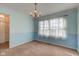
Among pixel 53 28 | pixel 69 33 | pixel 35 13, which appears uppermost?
pixel 35 13

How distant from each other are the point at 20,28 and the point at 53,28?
0.74 m

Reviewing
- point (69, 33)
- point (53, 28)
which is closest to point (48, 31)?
point (53, 28)

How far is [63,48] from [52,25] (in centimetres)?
55

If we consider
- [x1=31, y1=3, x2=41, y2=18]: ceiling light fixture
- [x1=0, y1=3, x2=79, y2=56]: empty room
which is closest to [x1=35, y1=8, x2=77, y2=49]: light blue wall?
[x1=0, y1=3, x2=79, y2=56]: empty room

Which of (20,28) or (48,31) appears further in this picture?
(20,28)

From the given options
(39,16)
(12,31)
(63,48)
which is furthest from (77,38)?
(12,31)

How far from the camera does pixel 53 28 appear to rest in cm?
163

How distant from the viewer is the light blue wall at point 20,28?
5.51 feet

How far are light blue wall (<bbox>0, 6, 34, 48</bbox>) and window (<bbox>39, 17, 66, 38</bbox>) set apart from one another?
0.23m

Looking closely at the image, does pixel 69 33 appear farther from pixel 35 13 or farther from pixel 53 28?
pixel 35 13

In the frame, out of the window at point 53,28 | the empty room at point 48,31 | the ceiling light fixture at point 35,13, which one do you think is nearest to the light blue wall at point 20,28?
the empty room at point 48,31

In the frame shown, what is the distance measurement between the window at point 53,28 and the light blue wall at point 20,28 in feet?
0.77

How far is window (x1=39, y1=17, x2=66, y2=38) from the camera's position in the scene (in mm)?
1597

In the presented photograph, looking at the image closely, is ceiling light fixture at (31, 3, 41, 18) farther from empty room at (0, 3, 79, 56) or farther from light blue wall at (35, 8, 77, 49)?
light blue wall at (35, 8, 77, 49)
